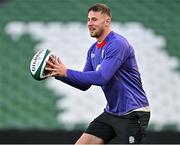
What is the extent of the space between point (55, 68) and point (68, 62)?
4.19m

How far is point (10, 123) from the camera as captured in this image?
903 centimetres

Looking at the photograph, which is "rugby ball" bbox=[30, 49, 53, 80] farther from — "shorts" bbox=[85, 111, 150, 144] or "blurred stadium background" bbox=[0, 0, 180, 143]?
"blurred stadium background" bbox=[0, 0, 180, 143]

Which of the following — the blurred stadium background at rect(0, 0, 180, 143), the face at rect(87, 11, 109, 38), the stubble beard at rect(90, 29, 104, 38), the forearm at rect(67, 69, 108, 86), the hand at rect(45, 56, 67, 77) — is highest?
the face at rect(87, 11, 109, 38)

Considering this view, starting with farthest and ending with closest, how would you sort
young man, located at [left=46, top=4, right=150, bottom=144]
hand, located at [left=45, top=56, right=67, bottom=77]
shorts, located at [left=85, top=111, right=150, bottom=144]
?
shorts, located at [left=85, top=111, right=150, bottom=144] < young man, located at [left=46, top=4, right=150, bottom=144] < hand, located at [left=45, top=56, right=67, bottom=77]

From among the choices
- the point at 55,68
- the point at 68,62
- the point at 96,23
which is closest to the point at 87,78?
the point at 55,68

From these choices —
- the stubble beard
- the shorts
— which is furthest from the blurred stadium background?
the stubble beard

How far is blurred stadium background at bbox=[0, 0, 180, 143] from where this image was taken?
353 inches

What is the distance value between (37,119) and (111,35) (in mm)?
3825

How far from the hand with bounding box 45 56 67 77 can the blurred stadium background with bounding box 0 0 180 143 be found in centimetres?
380

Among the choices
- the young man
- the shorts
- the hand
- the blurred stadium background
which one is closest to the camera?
the hand

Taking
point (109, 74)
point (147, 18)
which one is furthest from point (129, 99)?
point (147, 18)

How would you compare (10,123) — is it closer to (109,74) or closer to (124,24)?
(124,24)

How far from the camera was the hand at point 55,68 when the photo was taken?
5152 mm

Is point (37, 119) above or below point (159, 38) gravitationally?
below
